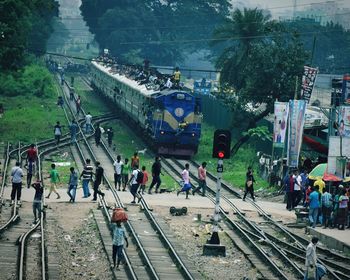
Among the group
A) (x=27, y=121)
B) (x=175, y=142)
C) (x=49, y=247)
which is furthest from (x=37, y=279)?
(x=27, y=121)

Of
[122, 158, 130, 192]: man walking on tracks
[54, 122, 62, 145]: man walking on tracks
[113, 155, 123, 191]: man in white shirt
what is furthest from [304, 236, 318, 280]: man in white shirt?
[54, 122, 62, 145]: man walking on tracks

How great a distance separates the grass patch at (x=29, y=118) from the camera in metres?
52.0

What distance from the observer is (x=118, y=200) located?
31844 mm

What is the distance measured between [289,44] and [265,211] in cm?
2013

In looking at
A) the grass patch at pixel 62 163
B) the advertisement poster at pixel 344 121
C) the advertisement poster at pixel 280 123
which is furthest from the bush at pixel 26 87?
the advertisement poster at pixel 344 121

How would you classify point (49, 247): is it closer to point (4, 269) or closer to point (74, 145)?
point (4, 269)

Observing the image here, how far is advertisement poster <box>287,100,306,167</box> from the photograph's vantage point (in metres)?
35.1

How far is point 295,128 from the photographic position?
3516 cm

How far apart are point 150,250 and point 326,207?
5.93 metres

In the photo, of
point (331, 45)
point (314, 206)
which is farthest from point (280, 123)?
point (331, 45)

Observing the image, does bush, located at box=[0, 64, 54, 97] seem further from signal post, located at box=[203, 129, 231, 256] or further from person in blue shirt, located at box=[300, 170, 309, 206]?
signal post, located at box=[203, 129, 231, 256]

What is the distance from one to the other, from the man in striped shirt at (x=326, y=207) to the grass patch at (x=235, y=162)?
989 cm

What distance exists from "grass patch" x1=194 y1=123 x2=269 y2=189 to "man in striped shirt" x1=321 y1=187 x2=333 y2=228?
989 centimetres

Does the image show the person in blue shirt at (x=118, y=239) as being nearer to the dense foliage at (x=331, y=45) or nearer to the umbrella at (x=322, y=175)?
the umbrella at (x=322, y=175)
